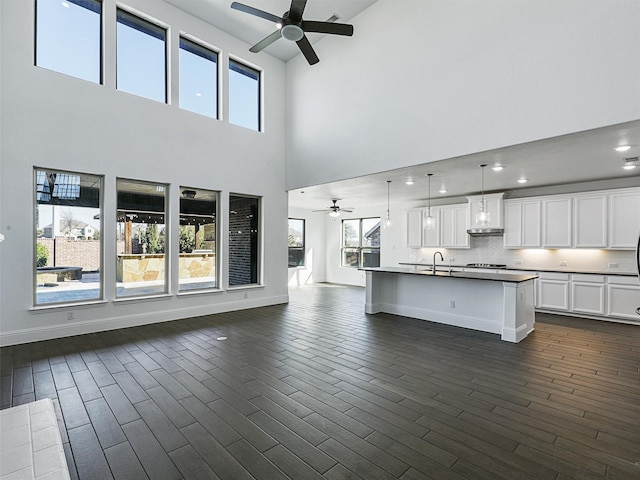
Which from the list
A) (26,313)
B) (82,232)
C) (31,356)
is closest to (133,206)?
(82,232)

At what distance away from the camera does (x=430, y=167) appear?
5.15 metres

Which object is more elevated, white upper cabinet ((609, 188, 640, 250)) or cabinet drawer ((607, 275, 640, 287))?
white upper cabinet ((609, 188, 640, 250))

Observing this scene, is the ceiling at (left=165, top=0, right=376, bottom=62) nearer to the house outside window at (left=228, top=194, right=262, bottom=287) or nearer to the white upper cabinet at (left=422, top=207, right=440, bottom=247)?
the house outside window at (left=228, top=194, right=262, bottom=287)

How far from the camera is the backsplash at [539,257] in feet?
20.1

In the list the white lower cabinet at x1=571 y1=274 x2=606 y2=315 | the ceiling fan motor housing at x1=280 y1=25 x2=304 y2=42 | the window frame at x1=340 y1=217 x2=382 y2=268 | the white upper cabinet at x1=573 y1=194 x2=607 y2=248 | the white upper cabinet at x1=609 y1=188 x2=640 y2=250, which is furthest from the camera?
the window frame at x1=340 y1=217 x2=382 y2=268

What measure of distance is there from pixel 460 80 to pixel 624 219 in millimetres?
4206

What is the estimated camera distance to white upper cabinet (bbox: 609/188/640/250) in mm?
5617

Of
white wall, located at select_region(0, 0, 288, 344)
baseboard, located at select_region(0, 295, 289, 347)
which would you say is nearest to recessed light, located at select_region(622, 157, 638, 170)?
white wall, located at select_region(0, 0, 288, 344)

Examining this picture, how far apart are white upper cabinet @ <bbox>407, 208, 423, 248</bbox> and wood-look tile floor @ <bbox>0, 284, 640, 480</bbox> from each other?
417cm

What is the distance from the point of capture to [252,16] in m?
5.85

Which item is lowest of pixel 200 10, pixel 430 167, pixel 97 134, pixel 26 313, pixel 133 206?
pixel 26 313

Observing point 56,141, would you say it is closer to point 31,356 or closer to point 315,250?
point 31,356

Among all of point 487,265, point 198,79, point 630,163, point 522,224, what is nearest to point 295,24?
point 198,79

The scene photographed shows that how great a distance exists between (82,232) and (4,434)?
3413mm
